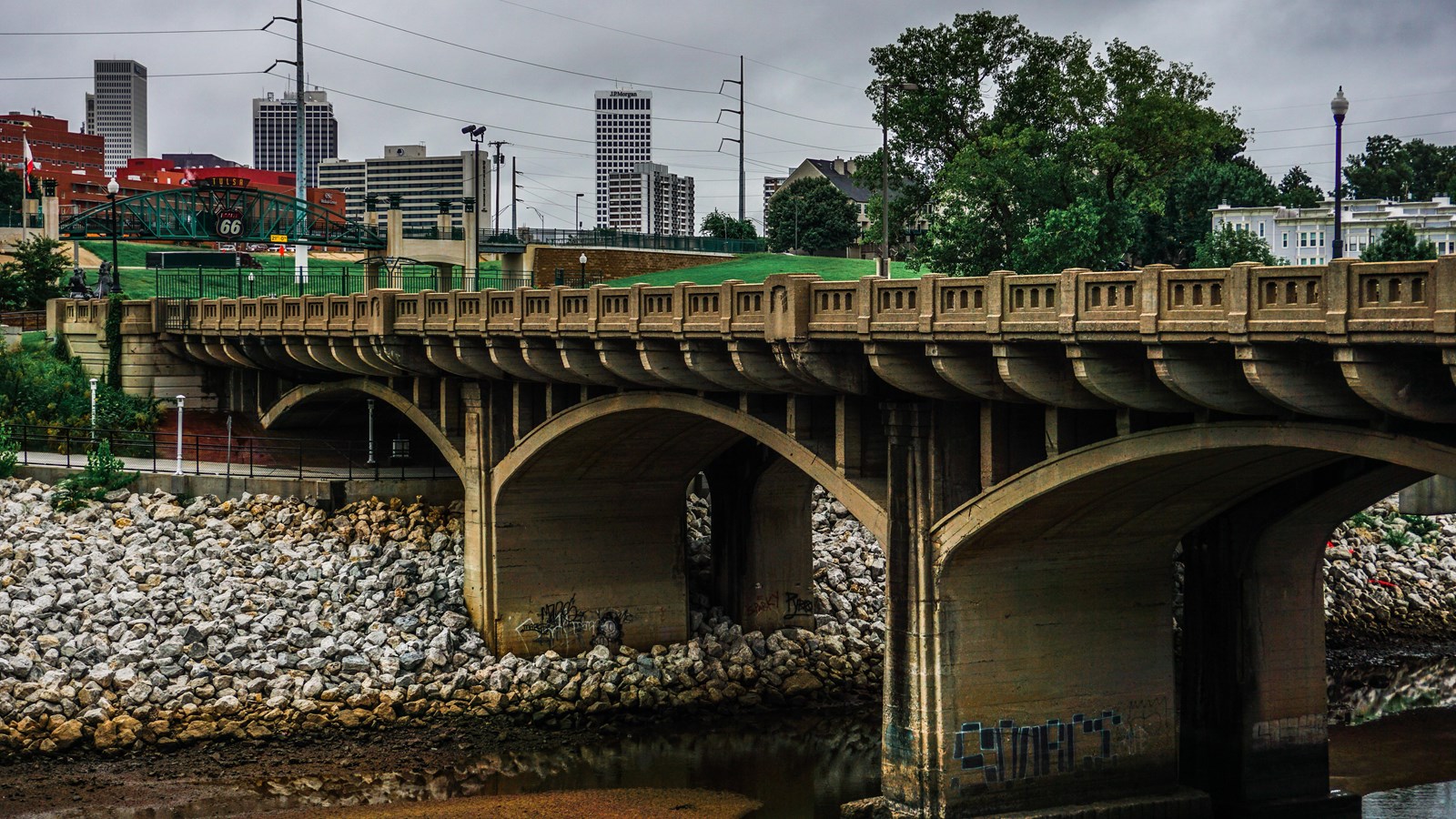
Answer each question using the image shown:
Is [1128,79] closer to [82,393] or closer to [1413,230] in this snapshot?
[1413,230]

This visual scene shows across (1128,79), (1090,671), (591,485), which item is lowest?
(1090,671)

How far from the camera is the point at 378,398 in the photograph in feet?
144

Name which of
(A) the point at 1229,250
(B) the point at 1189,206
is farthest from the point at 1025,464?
(B) the point at 1189,206

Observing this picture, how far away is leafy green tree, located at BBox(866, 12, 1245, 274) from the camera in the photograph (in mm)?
55500

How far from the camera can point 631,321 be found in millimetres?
31438

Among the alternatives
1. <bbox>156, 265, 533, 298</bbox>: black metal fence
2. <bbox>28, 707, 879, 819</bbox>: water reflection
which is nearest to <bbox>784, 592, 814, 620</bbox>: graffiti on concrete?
<bbox>28, 707, 879, 819</bbox>: water reflection

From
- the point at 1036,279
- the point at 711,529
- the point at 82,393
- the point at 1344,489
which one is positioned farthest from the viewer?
the point at 82,393

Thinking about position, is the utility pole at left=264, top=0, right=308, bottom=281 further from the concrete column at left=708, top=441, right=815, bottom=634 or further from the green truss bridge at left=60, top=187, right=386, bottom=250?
the concrete column at left=708, top=441, right=815, bottom=634

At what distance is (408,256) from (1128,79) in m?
27.9

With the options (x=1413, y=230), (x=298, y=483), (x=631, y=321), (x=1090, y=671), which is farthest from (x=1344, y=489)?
(x=1413, y=230)

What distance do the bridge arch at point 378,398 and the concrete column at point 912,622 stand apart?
1488 centimetres

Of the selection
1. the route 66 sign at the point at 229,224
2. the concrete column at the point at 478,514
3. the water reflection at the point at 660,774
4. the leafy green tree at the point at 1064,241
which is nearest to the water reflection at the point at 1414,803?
the water reflection at the point at 660,774

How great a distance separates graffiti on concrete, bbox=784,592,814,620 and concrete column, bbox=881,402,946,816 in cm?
1313

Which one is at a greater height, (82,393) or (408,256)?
(408,256)
